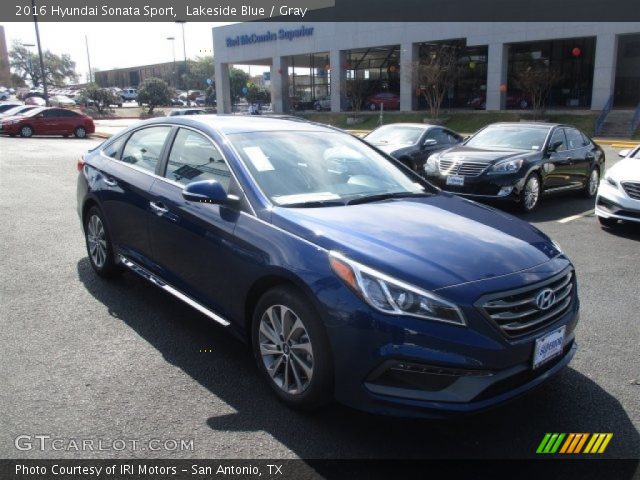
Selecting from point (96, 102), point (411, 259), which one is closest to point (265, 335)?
point (411, 259)

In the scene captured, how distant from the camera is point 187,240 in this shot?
396 cm

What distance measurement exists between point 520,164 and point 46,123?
2565cm

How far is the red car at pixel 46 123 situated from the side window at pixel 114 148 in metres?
25.3

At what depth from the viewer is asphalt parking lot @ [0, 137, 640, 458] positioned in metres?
3.00

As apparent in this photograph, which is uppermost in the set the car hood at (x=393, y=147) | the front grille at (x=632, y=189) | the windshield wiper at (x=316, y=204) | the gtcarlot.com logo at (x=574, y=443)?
the windshield wiper at (x=316, y=204)

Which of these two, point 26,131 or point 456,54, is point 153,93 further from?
point 456,54

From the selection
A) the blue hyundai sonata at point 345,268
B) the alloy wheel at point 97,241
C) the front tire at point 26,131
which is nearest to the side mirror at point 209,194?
the blue hyundai sonata at point 345,268

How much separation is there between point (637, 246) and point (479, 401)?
5453 millimetres

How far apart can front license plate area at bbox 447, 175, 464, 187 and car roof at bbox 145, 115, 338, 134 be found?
4.82m

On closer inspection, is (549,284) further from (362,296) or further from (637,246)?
(637,246)

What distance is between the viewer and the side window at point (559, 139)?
10039 millimetres

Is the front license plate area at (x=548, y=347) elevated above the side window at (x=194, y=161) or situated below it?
below

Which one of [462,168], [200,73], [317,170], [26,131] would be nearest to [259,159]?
[317,170]

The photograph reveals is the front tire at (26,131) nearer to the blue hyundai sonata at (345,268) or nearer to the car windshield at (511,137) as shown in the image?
the car windshield at (511,137)
